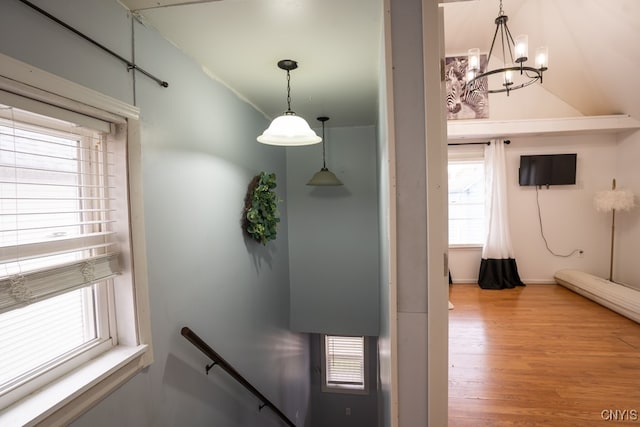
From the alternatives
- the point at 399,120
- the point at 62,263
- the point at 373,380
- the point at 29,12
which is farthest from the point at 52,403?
the point at 373,380

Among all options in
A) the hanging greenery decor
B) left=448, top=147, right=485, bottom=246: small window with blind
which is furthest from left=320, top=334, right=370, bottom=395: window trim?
the hanging greenery decor

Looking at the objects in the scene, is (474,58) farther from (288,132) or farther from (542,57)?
(288,132)

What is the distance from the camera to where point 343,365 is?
5.34 m

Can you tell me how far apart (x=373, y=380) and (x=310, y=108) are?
4322 mm

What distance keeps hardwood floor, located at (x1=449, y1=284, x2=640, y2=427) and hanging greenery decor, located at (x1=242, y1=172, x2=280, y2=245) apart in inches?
75.4

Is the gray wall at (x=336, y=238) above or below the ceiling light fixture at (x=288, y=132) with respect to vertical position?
below

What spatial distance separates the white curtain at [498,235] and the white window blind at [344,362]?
223cm

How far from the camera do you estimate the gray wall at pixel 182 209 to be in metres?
1.24

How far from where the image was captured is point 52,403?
1088mm

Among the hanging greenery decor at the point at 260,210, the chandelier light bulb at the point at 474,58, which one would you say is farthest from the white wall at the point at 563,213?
the hanging greenery decor at the point at 260,210

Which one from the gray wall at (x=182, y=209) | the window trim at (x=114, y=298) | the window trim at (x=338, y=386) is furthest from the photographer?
the window trim at (x=338, y=386)

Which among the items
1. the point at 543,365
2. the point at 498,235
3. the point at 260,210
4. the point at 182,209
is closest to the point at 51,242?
the point at 182,209

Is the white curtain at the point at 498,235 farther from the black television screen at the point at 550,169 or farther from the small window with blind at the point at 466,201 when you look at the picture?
the black television screen at the point at 550,169

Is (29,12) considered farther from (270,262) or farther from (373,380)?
(373,380)
